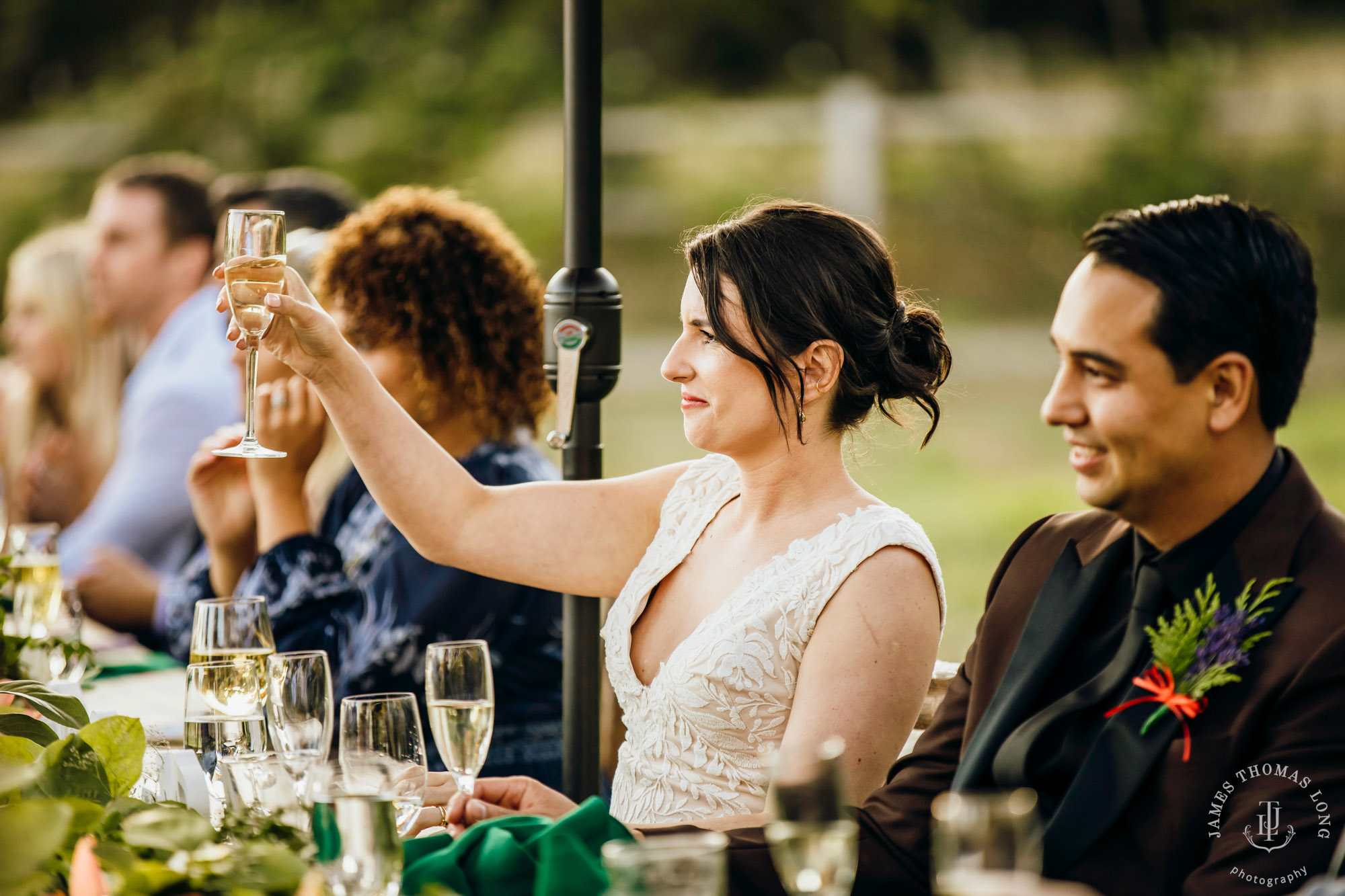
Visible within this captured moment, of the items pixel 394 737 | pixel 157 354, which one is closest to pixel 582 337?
pixel 394 737

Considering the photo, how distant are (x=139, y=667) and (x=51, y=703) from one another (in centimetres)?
124

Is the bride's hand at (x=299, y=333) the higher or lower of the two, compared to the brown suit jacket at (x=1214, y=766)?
higher

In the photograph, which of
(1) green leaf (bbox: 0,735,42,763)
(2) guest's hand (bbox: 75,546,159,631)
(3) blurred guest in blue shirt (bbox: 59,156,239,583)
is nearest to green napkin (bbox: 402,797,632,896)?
(1) green leaf (bbox: 0,735,42,763)

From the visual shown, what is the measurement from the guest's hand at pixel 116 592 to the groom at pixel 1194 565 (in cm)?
234

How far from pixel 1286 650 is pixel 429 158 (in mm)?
11540

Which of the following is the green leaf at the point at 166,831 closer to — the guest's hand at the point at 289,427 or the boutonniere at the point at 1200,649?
the boutonniere at the point at 1200,649

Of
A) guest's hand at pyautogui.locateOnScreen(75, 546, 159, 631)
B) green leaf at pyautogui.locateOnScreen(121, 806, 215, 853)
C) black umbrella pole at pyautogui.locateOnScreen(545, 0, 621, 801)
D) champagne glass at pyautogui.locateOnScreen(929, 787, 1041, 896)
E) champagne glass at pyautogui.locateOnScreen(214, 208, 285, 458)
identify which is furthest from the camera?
guest's hand at pyautogui.locateOnScreen(75, 546, 159, 631)

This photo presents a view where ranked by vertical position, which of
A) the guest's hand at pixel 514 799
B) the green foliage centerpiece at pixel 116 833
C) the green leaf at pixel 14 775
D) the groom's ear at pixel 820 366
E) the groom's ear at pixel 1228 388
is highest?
the groom's ear at pixel 820 366

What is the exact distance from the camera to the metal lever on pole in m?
2.29

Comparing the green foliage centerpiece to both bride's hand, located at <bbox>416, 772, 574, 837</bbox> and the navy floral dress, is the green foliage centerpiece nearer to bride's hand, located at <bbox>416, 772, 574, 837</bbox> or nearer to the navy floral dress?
bride's hand, located at <bbox>416, 772, 574, 837</bbox>

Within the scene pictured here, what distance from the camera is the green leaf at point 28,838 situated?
1.07 metres

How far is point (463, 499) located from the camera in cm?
217

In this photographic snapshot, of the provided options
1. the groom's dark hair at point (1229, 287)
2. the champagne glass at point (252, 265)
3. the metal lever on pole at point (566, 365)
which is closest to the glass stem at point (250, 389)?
the champagne glass at point (252, 265)

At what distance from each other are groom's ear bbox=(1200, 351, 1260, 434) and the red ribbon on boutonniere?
0.27 meters
